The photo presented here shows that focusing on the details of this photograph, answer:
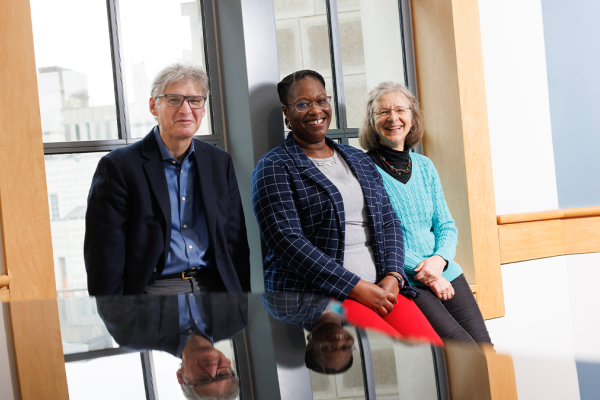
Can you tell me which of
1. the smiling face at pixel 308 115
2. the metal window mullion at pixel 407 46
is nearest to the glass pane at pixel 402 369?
the smiling face at pixel 308 115

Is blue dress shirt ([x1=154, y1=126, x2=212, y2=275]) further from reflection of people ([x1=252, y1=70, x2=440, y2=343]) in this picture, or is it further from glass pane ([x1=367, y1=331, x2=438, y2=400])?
glass pane ([x1=367, y1=331, x2=438, y2=400])

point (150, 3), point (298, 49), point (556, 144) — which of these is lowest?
point (556, 144)

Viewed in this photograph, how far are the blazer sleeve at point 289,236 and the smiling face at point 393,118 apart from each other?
2.13 feet

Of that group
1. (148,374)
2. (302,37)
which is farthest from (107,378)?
(302,37)

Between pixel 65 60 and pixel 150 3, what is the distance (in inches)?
18.7

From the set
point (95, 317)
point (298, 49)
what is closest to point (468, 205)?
point (298, 49)

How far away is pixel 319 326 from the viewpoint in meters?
0.63

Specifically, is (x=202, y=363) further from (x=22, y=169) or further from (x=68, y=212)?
(x=68, y=212)

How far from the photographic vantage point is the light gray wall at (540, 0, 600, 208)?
3.15 meters

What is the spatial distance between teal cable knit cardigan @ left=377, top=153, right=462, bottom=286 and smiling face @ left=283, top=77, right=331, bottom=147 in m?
0.38

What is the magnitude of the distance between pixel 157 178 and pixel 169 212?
5.1 inches

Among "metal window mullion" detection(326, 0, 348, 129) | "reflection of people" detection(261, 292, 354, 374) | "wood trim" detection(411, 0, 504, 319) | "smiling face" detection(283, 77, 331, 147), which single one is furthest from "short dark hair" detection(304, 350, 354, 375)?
"wood trim" detection(411, 0, 504, 319)

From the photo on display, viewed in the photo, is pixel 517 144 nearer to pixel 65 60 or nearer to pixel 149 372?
pixel 65 60

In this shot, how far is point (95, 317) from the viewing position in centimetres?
83
